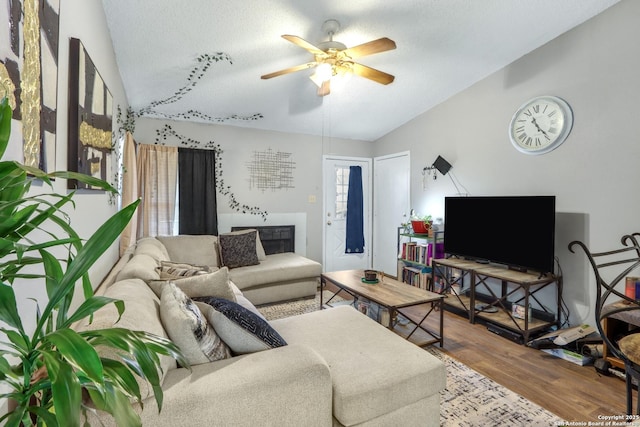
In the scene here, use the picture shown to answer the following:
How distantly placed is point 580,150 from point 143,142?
15.4 feet

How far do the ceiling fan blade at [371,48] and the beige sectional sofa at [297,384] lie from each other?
6.31 feet

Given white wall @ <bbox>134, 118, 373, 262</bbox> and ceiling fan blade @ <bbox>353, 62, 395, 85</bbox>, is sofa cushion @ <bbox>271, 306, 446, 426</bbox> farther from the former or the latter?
white wall @ <bbox>134, 118, 373, 262</bbox>

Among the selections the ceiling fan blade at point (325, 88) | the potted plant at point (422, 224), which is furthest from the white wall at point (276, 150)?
the ceiling fan blade at point (325, 88)

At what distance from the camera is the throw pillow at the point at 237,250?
381 centimetres

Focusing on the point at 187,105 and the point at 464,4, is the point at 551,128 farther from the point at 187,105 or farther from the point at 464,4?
the point at 187,105

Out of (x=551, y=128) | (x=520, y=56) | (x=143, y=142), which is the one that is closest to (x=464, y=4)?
(x=520, y=56)

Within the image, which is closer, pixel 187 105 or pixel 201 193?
pixel 187 105

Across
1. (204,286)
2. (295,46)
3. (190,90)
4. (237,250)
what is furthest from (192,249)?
(295,46)

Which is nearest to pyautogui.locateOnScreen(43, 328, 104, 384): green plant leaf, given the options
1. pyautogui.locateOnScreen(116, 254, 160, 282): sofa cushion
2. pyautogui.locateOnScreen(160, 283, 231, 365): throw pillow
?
pyautogui.locateOnScreen(160, 283, 231, 365): throw pillow

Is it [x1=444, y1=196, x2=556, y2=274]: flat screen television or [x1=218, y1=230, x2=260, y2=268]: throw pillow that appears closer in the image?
[x1=444, y1=196, x2=556, y2=274]: flat screen television

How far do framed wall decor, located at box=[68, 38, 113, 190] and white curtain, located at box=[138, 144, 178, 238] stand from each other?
1947mm

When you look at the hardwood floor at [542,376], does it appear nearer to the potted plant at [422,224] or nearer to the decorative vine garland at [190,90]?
the potted plant at [422,224]

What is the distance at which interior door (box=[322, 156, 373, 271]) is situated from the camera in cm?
525

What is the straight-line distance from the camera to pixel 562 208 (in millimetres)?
2975
